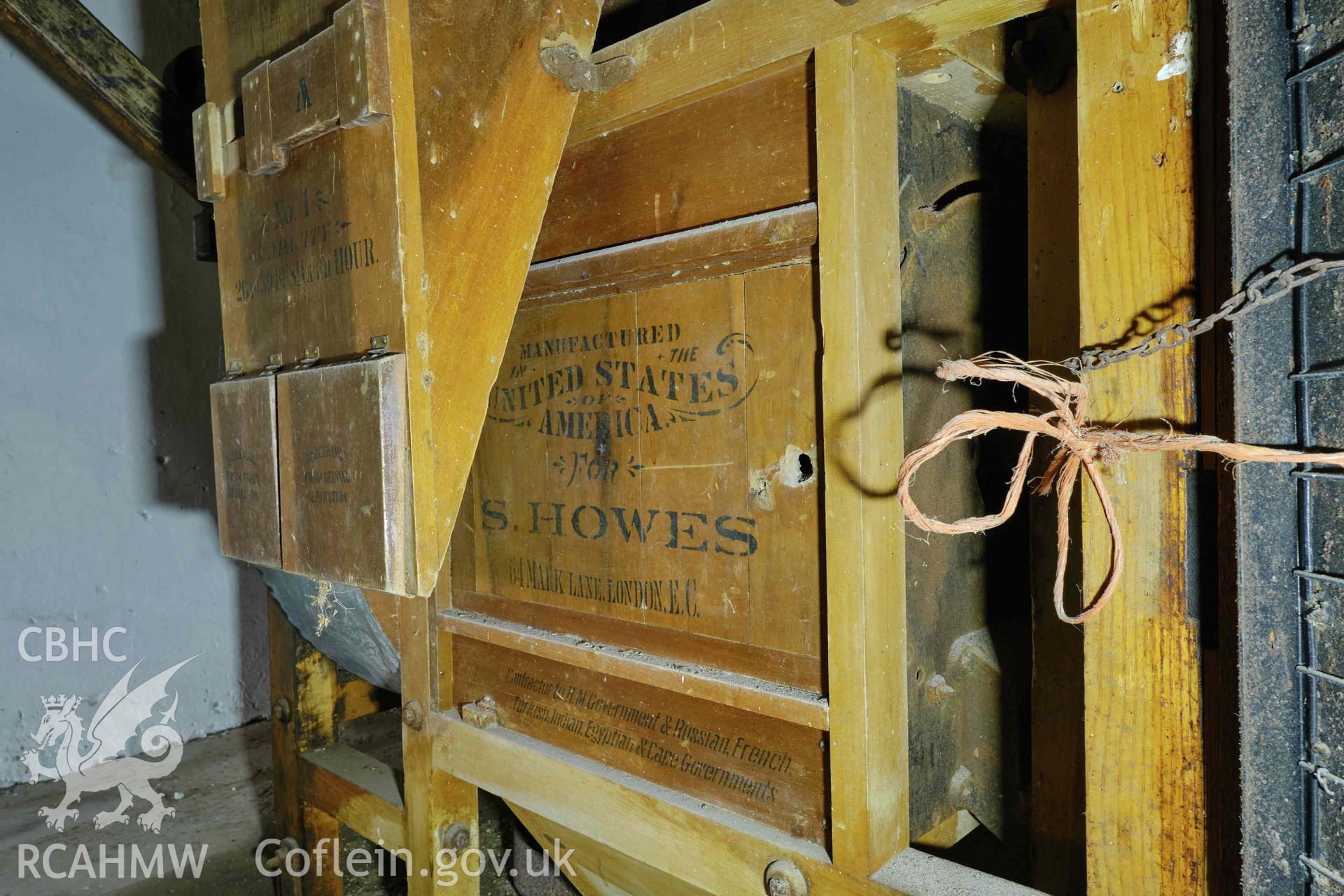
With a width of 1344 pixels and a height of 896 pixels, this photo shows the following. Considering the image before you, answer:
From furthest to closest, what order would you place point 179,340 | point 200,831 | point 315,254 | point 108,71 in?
point 179,340 → point 200,831 → point 108,71 → point 315,254

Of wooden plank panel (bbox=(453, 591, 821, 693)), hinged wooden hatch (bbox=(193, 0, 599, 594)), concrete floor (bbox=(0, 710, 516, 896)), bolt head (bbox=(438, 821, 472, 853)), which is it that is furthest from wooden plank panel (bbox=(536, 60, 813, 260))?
concrete floor (bbox=(0, 710, 516, 896))

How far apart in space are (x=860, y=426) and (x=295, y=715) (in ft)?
5.27

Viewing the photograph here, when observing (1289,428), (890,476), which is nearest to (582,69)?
(890,476)

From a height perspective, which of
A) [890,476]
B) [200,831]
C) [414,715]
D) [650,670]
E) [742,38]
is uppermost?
[742,38]

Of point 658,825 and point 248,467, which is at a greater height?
point 248,467

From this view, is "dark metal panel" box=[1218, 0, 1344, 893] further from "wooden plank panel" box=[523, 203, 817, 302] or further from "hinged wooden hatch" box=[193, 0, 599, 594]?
"hinged wooden hatch" box=[193, 0, 599, 594]

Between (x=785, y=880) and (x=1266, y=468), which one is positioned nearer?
(x=1266, y=468)

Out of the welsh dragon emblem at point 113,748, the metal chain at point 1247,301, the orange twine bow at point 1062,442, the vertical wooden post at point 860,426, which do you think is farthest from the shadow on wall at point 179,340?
the metal chain at point 1247,301

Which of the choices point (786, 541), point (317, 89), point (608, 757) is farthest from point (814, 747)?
point (317, 89)

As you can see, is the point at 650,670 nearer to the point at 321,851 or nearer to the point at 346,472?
the point at 346,472

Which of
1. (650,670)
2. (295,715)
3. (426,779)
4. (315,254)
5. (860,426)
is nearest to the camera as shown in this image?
(860,426)

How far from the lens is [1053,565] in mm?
1111

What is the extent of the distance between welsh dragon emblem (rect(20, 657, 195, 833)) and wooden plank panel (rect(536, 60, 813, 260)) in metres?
2.41

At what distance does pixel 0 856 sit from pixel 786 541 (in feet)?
8.36
